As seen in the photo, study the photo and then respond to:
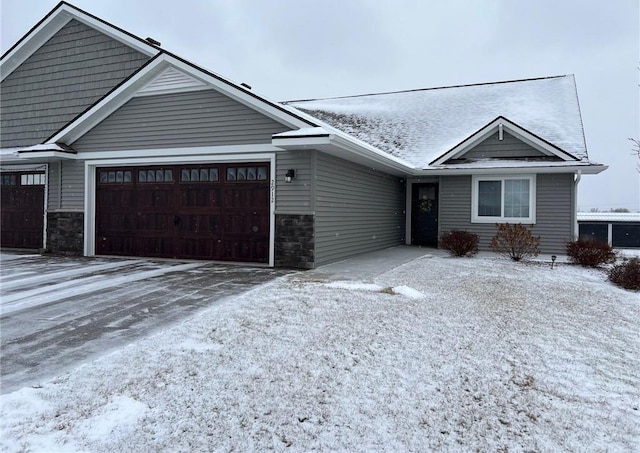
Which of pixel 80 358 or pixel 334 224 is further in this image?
pixel 334 224

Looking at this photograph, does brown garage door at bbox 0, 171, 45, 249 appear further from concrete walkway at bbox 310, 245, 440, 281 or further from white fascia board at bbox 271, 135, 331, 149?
concrete walkway at bbox 310, 245, 440, 281

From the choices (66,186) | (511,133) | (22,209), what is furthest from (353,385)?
(22,209)

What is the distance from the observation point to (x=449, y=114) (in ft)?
58.7

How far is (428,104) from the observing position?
19562 millimetres

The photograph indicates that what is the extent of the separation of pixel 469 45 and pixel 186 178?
34.7 meters

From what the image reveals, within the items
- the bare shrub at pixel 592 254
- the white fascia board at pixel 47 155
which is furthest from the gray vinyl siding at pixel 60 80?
the bare shrub at pixel 592 254

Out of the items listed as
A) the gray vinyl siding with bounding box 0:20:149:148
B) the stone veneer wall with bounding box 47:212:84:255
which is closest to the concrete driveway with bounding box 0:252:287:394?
the stone veneer wall with bounding box 47:212:84:255

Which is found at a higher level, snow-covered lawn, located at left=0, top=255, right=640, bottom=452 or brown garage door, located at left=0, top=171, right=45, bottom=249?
brown garage door, located at left=0, top=171, right=45, bottom=249

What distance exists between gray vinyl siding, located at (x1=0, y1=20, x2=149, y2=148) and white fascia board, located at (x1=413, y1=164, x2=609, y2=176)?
9.79 m

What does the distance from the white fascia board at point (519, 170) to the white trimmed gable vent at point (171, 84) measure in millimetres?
7028

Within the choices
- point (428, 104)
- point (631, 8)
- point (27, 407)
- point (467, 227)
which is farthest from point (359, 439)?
point (428, 104)

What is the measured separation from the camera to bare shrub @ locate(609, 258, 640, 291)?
25.4ft

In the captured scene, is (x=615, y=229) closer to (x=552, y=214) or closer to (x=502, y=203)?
(x=552, y=214)

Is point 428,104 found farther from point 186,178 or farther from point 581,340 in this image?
point 581,340
